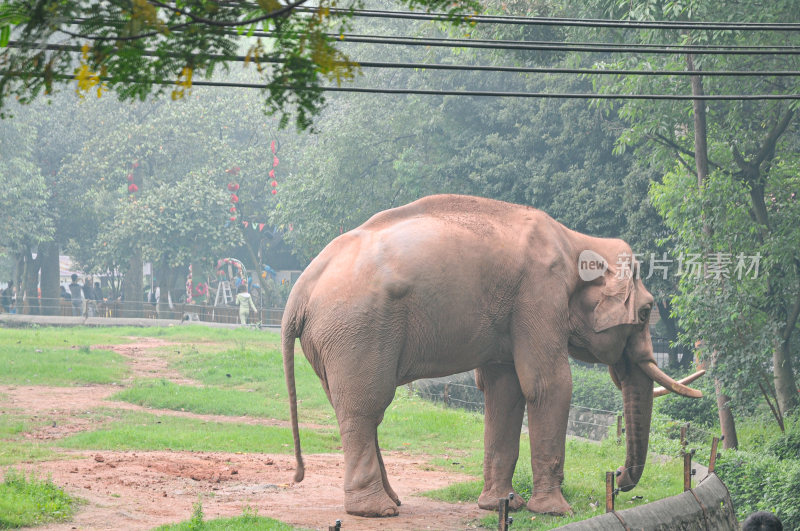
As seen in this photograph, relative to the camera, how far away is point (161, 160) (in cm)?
4000

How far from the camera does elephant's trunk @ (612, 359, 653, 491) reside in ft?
33.2

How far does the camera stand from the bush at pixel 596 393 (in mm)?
21489

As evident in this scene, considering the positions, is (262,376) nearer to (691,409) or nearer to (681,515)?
(691,409)

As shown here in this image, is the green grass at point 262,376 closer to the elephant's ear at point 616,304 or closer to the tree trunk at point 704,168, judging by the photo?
the tree trunk at point 704,168

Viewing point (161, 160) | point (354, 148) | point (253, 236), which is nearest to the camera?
point (354, 148)

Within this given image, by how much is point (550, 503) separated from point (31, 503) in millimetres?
4734

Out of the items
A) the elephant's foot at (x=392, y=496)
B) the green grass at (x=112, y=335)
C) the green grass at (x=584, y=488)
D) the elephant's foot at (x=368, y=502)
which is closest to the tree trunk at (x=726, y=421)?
the green grass at (x=584, y=488)

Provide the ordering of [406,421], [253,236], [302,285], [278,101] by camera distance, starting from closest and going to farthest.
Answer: [278,101] < [302,285] < [406,421] < [253,236]

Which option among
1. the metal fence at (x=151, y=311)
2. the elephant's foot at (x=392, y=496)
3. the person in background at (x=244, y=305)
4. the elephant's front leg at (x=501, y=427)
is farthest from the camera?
the metal fence at (x=151, y=311)

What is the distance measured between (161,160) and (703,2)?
29.2 m

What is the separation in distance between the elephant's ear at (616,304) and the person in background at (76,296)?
31.5 metres

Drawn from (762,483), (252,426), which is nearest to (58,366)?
(252,426)

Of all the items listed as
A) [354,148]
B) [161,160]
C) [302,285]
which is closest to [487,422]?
[302,285]

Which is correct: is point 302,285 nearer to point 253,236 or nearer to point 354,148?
point 354,148
